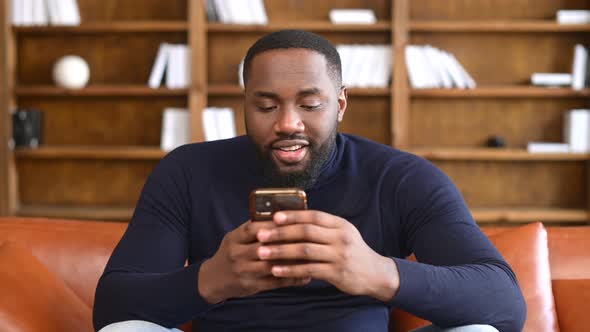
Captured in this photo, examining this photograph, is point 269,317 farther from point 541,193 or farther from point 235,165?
point 541,193

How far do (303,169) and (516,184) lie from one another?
9.04ft

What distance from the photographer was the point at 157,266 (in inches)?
56.2

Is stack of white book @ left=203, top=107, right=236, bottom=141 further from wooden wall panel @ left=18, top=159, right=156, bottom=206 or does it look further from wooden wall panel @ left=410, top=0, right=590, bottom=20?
wooden wall panel @ left=410, top=0, right=590, bottom=20

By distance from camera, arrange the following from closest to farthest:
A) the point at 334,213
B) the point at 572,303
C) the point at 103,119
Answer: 1. the point at 334,213
2. the point at 572,303
3. the point at 103,119

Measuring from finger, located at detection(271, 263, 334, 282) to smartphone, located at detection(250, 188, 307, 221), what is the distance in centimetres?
8

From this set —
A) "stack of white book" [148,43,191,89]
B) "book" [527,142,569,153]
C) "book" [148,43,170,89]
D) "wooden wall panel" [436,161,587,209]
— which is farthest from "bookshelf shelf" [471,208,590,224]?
"book" [148,43,170,89]

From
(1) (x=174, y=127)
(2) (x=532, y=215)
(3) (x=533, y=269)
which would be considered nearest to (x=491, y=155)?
(2) (x=532, y=215)

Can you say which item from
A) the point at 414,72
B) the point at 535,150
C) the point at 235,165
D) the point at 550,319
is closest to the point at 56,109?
the point at 414,72

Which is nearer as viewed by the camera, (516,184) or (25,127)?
(25,127)

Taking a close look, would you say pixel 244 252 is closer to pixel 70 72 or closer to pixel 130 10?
pixel 70 72

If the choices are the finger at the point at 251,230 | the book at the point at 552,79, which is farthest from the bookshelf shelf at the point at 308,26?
the finger at the point at 251,230

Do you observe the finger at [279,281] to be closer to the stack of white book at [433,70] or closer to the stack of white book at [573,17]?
the stack of white book at [433,70]

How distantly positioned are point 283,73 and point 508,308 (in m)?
0.57

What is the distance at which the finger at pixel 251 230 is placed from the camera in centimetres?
113
